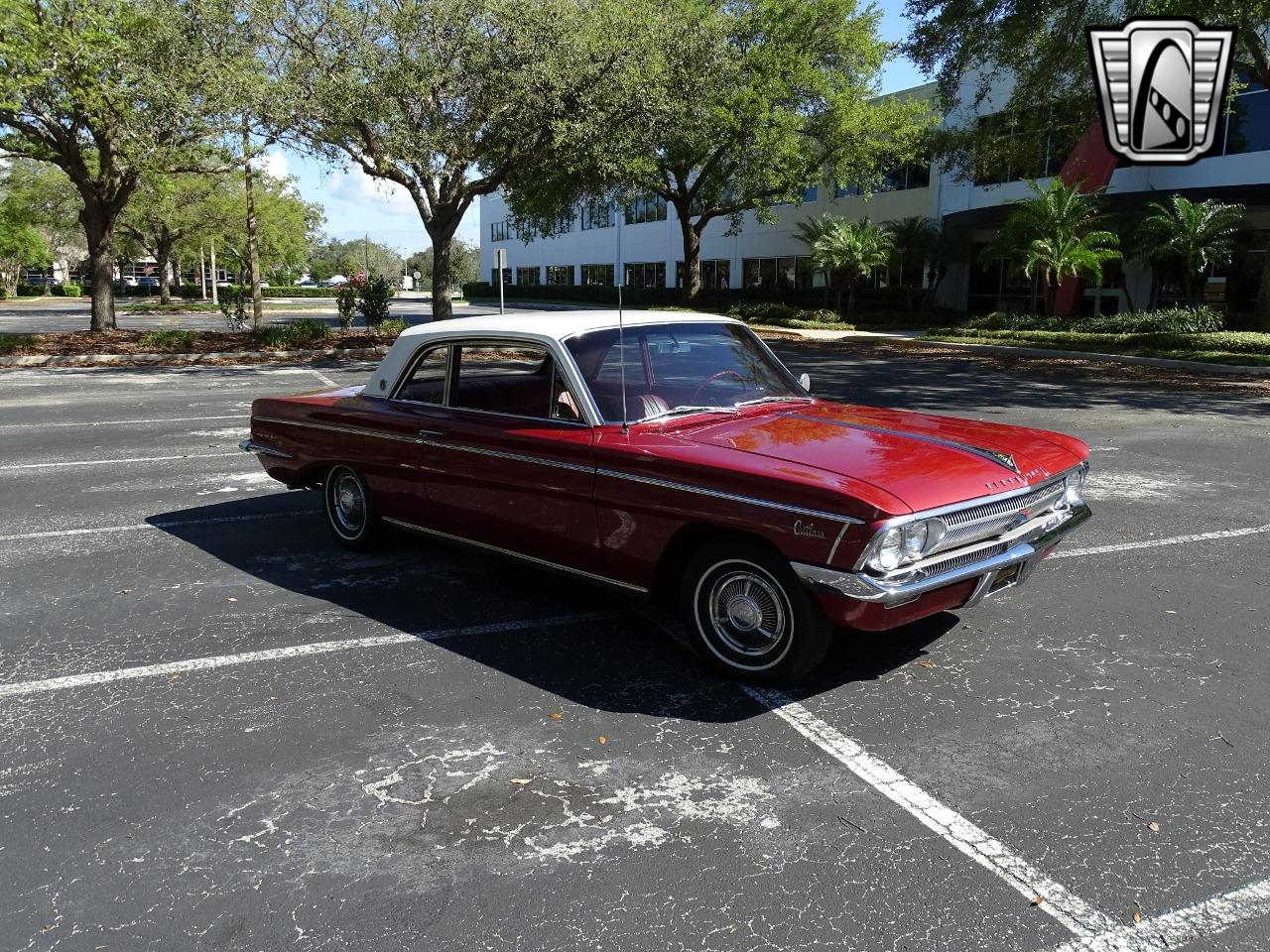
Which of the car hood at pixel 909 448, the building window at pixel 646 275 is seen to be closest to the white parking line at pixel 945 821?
the car hood at pixel 909 448

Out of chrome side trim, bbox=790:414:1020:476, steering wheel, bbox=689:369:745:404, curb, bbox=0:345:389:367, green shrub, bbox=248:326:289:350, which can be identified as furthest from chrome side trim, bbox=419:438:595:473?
green shrub, bbox=248:326:289:350

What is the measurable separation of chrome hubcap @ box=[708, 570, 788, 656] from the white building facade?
7.62 metres

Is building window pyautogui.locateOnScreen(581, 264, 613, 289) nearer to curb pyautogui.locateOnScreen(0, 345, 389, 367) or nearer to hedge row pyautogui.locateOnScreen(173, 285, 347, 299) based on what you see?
hedge row pyautogui.locateOnScreen(173, 285, 347, 299)

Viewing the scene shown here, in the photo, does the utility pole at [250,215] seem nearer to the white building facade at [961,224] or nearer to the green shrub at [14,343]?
the green shrub at [14,343]

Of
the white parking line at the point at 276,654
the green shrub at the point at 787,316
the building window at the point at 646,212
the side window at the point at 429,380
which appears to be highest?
the building window at the point at 646,212

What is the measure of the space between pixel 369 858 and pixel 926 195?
3768 centimetres

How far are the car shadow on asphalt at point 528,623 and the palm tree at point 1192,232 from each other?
23914mm

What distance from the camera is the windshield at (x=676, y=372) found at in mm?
4746

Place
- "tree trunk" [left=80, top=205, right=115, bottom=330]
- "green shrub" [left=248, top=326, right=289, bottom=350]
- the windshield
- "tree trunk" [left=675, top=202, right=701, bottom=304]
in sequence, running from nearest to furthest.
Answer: the windshield → "green shrub" [left=248, top=326, right=289, bottom=350] → "tree trunk" [left=80, top=205, right=115, bottom=330] → "tree trunk" [left=675, top=202, right=701, bottom=304]

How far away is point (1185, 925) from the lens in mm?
2670

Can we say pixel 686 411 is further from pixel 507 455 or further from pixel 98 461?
pixel 98 461

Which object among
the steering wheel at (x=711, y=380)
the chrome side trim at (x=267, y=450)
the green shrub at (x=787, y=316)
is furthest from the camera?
the green shrub at (x=787, y=316)

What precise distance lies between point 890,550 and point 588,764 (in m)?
1.40

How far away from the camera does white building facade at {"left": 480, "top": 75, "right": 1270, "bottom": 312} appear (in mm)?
26641
